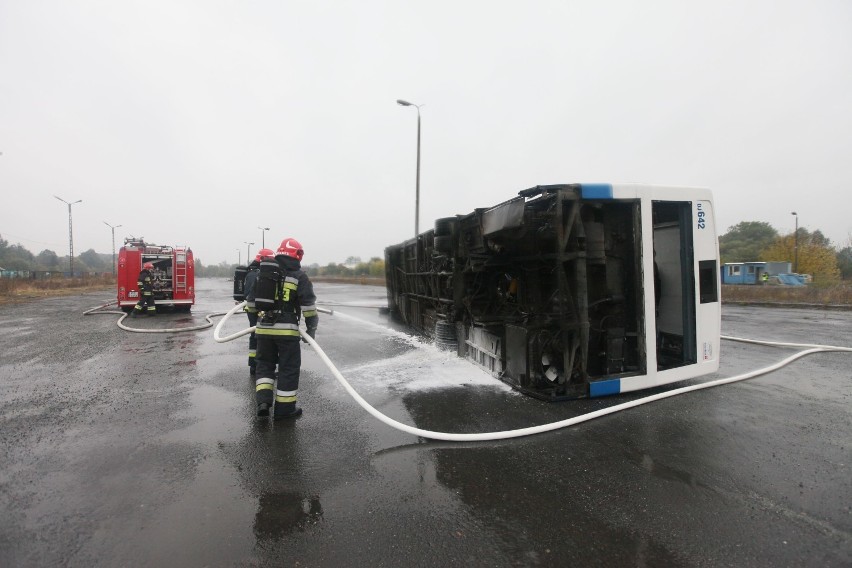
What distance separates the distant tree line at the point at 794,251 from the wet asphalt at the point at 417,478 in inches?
1334

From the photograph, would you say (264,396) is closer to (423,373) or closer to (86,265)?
(423,373)

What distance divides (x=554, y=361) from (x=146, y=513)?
4.09 metres

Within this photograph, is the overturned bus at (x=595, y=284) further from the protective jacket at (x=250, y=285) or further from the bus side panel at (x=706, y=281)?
the protective jacket at (x=250, y=285)

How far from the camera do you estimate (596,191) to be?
4.55 meters

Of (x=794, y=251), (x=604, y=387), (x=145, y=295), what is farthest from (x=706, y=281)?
(x=794, y=251)

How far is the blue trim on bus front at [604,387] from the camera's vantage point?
15.5ft

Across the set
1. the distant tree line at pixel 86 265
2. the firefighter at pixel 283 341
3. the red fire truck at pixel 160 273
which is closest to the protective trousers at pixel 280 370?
the firefighter at pixel 283 341

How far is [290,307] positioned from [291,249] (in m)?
0.65

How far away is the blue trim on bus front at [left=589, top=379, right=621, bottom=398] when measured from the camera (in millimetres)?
4723

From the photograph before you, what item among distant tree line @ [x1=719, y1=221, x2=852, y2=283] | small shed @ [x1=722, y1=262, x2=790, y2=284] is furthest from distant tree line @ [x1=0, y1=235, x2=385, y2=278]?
distant tree line @ [x1=719, y1=221, x2=852, y2=283]

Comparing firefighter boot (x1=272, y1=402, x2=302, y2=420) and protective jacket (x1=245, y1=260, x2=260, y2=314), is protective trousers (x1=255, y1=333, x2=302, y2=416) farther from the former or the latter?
protective jacket (x1=245, y1=260, x2=260, y2=314)

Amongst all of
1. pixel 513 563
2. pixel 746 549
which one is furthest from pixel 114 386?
pixel 746 549

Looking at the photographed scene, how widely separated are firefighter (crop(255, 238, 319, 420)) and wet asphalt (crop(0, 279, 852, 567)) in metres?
0.25

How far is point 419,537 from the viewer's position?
242cm
